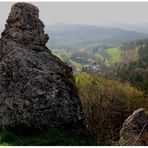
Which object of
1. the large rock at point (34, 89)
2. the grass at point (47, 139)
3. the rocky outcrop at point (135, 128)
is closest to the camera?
the grass at point (47, 139)

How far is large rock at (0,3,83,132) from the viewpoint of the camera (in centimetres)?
1352

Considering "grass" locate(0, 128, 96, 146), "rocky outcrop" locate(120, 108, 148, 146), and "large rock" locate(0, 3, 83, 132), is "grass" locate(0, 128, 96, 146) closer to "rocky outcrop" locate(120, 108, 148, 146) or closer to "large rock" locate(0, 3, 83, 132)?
"large rock" locate(0, 3, 83, 132)

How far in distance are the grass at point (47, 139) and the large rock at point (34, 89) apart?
59cm

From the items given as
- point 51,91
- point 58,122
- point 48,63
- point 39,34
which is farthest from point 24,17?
point 58,122

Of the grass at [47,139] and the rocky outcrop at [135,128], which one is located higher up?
the grass at [47,139]

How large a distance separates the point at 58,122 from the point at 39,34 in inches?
171

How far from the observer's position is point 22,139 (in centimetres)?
1241

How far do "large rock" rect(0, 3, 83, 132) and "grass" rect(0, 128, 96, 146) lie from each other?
0.59 m

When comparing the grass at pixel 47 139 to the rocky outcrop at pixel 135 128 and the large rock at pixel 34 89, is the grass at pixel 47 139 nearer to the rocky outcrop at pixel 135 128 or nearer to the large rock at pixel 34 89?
the large rock at pixel 34 89

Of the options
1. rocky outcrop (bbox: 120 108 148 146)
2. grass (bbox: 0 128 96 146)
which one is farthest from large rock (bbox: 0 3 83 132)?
rocky outcrop (bbox: 120 108 148 146)

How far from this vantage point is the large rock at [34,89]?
13.5m

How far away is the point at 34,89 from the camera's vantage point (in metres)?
13.7

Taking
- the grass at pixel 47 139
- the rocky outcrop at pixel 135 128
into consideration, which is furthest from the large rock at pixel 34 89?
the rocky outcrop at pixel 135 128

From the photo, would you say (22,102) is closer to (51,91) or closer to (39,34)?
(51,91)
